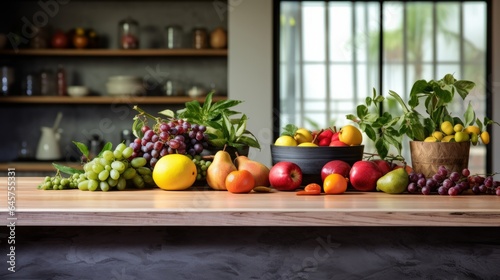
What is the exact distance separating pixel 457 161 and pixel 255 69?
125 inches

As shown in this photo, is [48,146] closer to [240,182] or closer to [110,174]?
[110,174]

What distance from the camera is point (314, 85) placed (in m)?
5.18

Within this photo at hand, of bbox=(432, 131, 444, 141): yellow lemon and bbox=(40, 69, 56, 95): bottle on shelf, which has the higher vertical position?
bbox=(40, 69, 56, 95): bottle on shelf

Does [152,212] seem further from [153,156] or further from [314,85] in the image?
[314,85]

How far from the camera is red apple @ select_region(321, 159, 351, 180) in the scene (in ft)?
6.03

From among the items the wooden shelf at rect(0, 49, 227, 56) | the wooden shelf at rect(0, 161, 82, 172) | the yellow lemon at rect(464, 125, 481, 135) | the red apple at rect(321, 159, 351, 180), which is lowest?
the wooden shelf at rect(0, 161, 82, 172)

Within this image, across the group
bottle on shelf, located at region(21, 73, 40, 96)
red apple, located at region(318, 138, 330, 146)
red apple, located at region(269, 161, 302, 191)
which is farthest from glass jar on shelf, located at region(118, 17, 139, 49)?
red apple, located at region(269, 161, 302, 191)

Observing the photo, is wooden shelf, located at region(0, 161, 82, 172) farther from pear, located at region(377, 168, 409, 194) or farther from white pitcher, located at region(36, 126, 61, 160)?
pear, located at region(377, 168, 409, 194)

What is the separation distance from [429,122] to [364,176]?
1.01 ft

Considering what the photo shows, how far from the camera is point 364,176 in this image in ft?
5.89

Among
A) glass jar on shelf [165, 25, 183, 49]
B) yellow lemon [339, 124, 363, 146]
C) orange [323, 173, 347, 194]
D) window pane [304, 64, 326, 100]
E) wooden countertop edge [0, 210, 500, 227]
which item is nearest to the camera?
wooden countertop edge [0, 210, 500, 227]

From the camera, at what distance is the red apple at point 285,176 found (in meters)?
1.81

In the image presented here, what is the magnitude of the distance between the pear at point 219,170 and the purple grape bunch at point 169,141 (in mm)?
91

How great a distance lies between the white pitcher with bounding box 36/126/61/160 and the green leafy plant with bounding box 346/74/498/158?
11.1 feet
